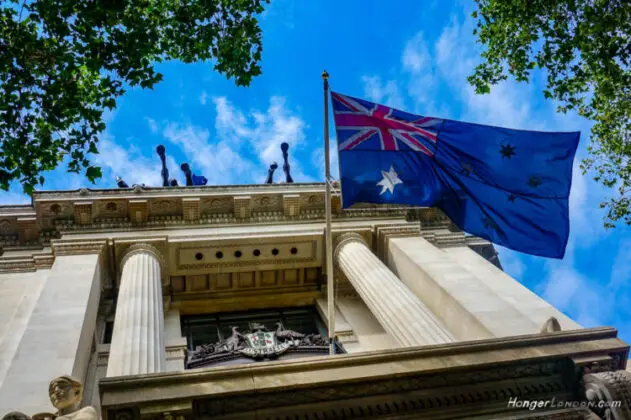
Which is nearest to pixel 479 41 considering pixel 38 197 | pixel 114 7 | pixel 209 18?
pixel 209 18

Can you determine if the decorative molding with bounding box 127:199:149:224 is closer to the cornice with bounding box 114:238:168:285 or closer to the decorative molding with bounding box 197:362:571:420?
the cornice with bounding box 114:238:168:285

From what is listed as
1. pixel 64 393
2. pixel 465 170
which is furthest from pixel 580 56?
pixel 64 393

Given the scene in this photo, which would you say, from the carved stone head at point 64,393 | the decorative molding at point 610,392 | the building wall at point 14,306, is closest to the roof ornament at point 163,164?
the building wall at point 14,306

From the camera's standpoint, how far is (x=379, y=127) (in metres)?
15.0

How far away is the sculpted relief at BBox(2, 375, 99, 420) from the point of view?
8.44 meters

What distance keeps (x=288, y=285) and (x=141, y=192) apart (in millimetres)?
6376

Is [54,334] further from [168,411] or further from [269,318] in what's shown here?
[269,318]

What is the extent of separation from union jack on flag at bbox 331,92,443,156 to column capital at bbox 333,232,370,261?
6.34 meters

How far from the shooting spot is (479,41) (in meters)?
21.0

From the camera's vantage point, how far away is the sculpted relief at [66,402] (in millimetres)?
8438

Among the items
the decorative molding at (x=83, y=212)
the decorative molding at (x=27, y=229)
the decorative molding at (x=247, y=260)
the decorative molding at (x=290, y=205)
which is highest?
the decorative molding at (x=290, y=205)

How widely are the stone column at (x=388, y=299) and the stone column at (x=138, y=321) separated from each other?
5956 mm

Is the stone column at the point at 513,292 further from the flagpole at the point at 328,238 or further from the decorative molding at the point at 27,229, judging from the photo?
the decorative molding at the point at 27,229

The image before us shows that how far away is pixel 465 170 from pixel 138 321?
29.8 feet
